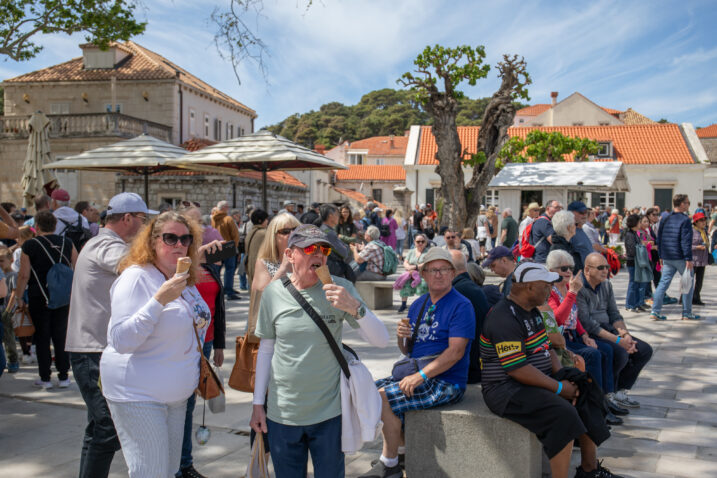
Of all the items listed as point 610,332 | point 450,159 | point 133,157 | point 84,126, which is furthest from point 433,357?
point 84,126

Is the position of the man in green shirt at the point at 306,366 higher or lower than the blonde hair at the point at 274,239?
lower

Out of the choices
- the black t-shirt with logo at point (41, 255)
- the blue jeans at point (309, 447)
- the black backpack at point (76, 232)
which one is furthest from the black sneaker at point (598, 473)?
the black backpack at point (76, 232)

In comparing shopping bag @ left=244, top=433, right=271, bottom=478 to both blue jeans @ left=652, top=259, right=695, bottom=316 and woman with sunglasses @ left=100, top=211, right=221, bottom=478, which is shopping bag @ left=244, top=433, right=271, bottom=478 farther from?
blue jeans @ left=652, top=259, right=695, bottom=316

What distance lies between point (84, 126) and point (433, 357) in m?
28.8

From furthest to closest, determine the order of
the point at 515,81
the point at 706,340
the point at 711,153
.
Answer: the point at 711,153, the point at 515,81, the point at 706,340

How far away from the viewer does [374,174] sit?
60625 mm

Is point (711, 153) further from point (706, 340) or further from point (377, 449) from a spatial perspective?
point (377, 449)

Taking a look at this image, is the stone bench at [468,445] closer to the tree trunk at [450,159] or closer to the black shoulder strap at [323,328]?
the black shoulder strap at [323,328]

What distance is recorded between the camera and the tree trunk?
14.2m

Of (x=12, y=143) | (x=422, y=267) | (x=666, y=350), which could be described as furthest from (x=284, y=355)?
(x=12, y=143)

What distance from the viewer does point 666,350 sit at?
7.79m

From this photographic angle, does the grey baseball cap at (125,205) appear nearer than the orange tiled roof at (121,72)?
Yes

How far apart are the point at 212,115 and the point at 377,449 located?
3561 centimetres

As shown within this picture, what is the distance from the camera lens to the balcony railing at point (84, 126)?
92.8 feet
